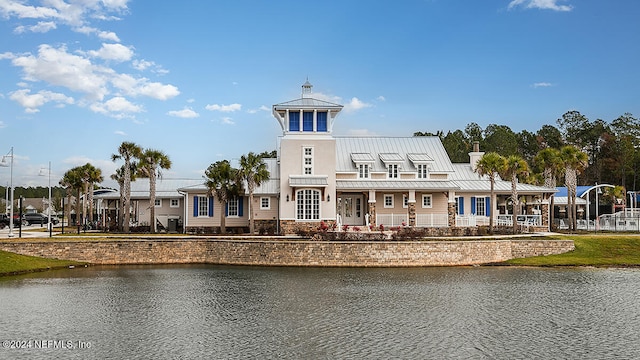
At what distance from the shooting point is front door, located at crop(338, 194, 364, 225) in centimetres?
4334

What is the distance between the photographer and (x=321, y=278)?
1105 inches

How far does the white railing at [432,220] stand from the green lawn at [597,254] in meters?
7.06

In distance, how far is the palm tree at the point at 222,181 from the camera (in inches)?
1592

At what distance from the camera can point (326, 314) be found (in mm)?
20203

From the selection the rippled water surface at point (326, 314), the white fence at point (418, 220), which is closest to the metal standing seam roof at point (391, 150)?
the white fence at point (418, 220)

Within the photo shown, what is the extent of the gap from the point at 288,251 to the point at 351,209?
11699mm

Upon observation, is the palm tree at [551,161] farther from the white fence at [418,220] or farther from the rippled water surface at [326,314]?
the rippled water surface at [326,314]

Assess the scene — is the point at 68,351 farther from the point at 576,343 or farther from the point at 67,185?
the point at 67,185

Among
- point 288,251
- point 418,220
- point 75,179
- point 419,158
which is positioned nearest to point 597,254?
point 418,220

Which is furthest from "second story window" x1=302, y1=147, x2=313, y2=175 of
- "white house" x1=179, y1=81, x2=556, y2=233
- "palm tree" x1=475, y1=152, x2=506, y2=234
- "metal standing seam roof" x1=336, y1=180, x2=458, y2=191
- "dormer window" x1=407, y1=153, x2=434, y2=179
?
"palm tree" x1=475, y1=152, x2=506, y2=234

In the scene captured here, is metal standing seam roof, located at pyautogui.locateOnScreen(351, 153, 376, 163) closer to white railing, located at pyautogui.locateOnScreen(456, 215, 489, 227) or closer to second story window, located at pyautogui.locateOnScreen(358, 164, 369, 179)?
second story window, located at pyautogui.locateOnScreen(358, 164, 369, 179)

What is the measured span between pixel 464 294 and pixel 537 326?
5.30 meters

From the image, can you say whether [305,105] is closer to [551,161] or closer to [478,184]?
[478,184]

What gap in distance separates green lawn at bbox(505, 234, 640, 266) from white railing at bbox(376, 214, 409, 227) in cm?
929
